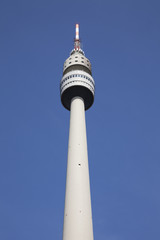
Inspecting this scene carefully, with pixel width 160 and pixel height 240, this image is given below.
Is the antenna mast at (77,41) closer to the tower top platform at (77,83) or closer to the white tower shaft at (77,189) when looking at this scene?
the tower top platform at (77,83)

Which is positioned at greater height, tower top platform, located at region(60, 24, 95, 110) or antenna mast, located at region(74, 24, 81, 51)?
antenna mast, located at region(74, 24, 81, 51)

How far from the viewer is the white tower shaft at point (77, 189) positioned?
3399cm

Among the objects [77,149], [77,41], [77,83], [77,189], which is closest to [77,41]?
[77,41]

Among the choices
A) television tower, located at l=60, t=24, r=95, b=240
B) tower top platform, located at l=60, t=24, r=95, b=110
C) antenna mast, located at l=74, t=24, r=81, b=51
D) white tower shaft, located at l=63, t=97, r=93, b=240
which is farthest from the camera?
antenna mast, located at l=74, t=24, r=81, b=51

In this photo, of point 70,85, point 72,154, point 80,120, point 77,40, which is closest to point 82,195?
point 72,154

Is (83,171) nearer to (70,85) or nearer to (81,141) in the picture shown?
(81,141)

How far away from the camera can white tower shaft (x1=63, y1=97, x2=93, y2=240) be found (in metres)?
34.0

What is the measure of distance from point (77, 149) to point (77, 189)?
280 inches

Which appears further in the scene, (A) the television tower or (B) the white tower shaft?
(A) the television tower

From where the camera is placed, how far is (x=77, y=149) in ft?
140

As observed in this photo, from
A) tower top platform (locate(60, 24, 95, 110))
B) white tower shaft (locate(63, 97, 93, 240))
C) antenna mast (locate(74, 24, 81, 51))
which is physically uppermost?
antenna mast (locate(74, 24, 81, 51))

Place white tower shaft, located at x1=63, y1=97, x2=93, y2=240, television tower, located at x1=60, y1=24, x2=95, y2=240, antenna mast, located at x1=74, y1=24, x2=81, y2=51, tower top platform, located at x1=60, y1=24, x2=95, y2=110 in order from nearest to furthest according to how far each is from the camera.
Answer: white tower shaft, located at x1=63, y1=97, x2=93, y2=240 < television tower, located at x1=60, y1=24, x2=95, y2=240 < tower top platform, located at x1=60, y1=24, x2=95, y2=110 < antenna mast, located at x1=74, y1=24, x2=81, y2=51

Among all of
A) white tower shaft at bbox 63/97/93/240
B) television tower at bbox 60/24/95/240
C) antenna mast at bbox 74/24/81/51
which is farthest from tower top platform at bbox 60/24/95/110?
antenna mast at bbox 74/24/81/51

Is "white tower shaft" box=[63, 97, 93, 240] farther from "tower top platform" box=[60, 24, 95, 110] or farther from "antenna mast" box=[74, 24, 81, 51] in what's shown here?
"antenna mast" box=[74, 24, 81, 51]
